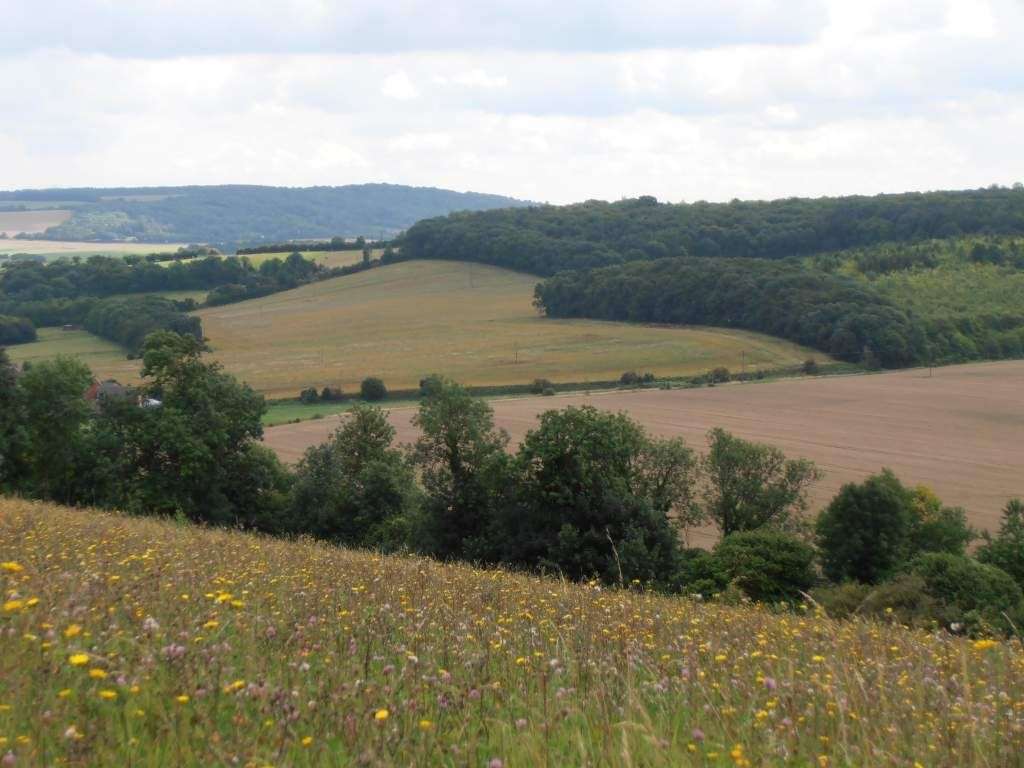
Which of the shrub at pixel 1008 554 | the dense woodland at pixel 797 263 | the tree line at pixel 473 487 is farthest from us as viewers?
the dense woodland at pixel 797 263

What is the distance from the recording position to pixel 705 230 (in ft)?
422

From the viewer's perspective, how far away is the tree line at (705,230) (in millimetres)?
123312

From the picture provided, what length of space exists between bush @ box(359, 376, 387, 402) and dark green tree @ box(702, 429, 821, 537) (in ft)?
110

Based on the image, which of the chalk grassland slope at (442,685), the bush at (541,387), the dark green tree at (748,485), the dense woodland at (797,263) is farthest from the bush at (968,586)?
the dense woodland at (797,263)

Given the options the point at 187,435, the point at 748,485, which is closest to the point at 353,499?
the point at 187,435

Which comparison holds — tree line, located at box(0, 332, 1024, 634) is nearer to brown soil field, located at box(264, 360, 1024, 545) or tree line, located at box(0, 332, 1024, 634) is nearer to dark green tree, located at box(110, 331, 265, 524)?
dark green tree, located at box(110, 331, 265, 524)

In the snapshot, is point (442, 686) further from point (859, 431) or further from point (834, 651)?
point (859, 431)

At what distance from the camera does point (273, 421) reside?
62.2 metres

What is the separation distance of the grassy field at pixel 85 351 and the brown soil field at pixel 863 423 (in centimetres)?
1792

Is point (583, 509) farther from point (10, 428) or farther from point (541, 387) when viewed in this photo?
point (541, 387)

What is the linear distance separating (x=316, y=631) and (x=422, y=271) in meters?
118

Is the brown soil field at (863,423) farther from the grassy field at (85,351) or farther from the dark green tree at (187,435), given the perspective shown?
the grassy field at (85,351)

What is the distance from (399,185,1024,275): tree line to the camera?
123 meters

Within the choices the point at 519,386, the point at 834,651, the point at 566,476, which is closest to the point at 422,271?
the point at 519,386
